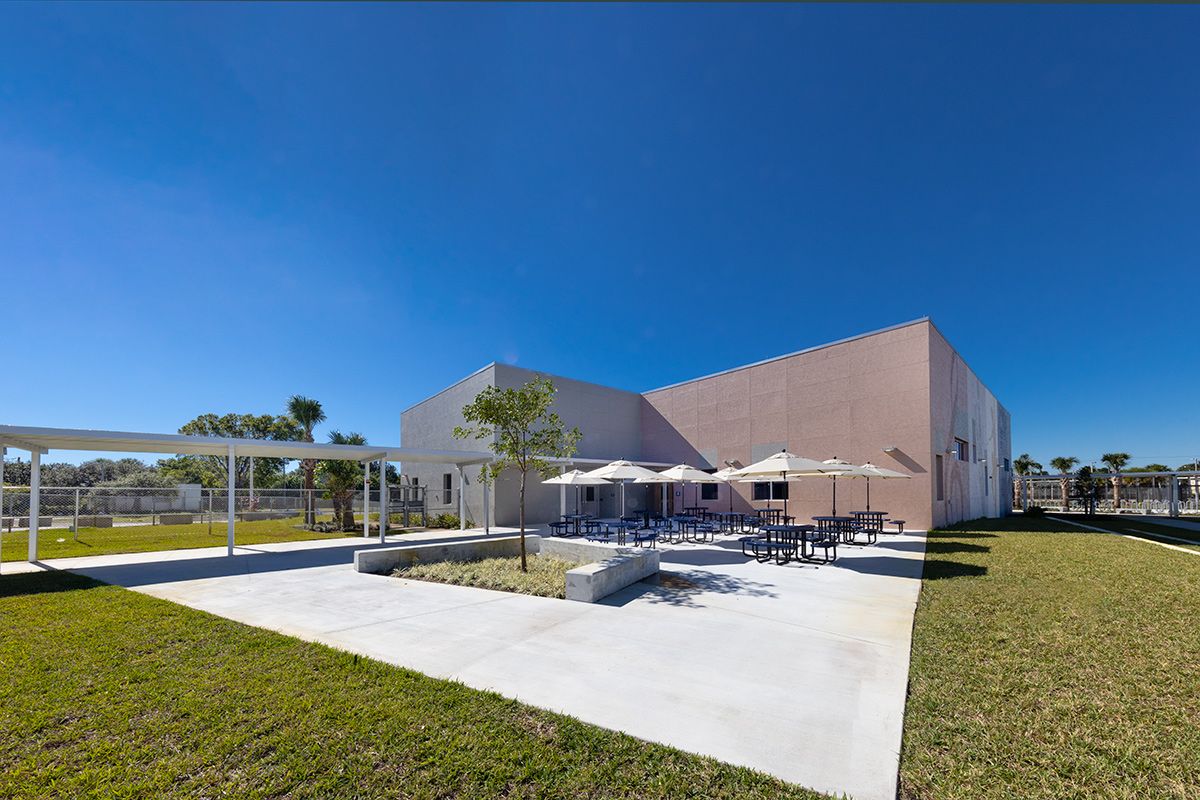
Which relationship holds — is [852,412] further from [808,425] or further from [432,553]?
[432,553]

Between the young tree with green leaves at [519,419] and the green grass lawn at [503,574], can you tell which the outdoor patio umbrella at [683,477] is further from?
the young tree with green leaves at [519,419]

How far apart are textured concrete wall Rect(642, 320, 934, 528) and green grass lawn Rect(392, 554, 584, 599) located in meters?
13.6

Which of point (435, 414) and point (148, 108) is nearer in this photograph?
point (148, 108)

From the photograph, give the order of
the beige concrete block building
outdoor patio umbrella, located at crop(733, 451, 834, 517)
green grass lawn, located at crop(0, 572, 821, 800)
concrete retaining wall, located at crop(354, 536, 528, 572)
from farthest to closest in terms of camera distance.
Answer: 1. the beige concrete block building
2. outdoor patio umbrella, located at crop(733, 451, 834, 517)
3. concrete retaining wall, located at crop(354, 536, 528, 572)
4. green grass lawn, located at crop(0, 572, 821, 800)

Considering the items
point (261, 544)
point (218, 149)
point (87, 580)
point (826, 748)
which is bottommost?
point (261, 544)

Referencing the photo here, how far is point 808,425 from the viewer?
65.2 ft

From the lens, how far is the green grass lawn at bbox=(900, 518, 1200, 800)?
2.74m

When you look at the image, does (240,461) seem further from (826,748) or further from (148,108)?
(826,748)

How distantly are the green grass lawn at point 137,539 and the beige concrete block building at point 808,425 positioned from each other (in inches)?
292

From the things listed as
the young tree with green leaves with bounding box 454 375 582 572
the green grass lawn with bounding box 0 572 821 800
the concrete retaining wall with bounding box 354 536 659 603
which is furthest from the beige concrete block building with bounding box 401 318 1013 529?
the green grass lawn with bounding box 0 572 821 800

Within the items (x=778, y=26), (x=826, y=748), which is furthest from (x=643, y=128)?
(x=826, y=748)

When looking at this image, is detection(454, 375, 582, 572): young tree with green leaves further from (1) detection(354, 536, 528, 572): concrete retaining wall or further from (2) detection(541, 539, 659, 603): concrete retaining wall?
(1) detection(354, 536, 528, 572): concrete retaining wall

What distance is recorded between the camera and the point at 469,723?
10.9 feet

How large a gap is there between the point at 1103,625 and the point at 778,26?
46.4ft
